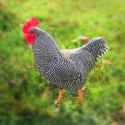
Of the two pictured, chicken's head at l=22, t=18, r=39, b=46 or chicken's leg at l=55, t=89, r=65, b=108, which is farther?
chicken's leg at l=55, t=89, r=65, b=108

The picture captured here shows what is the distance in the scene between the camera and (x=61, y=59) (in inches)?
150

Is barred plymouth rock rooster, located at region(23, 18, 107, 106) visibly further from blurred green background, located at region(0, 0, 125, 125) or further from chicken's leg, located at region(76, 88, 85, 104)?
blurred green background, located at region(0, 0, 125, 125)

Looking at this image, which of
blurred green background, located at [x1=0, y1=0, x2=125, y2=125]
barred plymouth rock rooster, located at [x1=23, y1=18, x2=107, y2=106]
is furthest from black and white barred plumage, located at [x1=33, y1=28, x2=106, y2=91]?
blurred green background, located at [x1=0, y1=0, x2=125, y2=125]

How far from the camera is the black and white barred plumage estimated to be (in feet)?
12.4

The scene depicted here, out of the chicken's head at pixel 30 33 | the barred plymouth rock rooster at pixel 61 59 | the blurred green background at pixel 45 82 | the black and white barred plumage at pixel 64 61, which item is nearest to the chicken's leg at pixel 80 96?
the blurred green background at pixel 45 82

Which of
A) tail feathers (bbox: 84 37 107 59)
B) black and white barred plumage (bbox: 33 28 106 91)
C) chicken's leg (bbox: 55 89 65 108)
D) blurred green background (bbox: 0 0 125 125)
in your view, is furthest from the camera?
blurred green background (bbox: 0 0 125 125)

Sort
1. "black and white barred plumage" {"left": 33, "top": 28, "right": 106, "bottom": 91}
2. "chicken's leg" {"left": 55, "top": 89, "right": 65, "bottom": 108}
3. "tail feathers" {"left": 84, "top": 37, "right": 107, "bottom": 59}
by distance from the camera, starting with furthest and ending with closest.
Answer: "chicken's leg" {"left": 55, "top": 89, "right": 65, "bottom": 108} → "tail feathers" {"left": 84, "top": 37, "right": 107, "bottom": 59} → "black and white barred plumage" {"left": 33, "top": 28, "right": 106, "bottom": 91}

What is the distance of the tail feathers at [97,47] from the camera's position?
396 cm

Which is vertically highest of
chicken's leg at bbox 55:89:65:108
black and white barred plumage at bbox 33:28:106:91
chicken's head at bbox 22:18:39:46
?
chicken's head at bbox 22:18:39:46

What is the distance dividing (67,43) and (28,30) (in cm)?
111

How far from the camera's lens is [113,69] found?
16.6ft

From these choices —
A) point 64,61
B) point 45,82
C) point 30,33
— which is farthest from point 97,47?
point 45,82

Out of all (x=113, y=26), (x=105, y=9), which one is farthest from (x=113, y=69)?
(x=105, y=9)

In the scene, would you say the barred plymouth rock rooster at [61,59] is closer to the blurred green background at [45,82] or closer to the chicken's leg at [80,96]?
the chicken's leg at [80,96]
